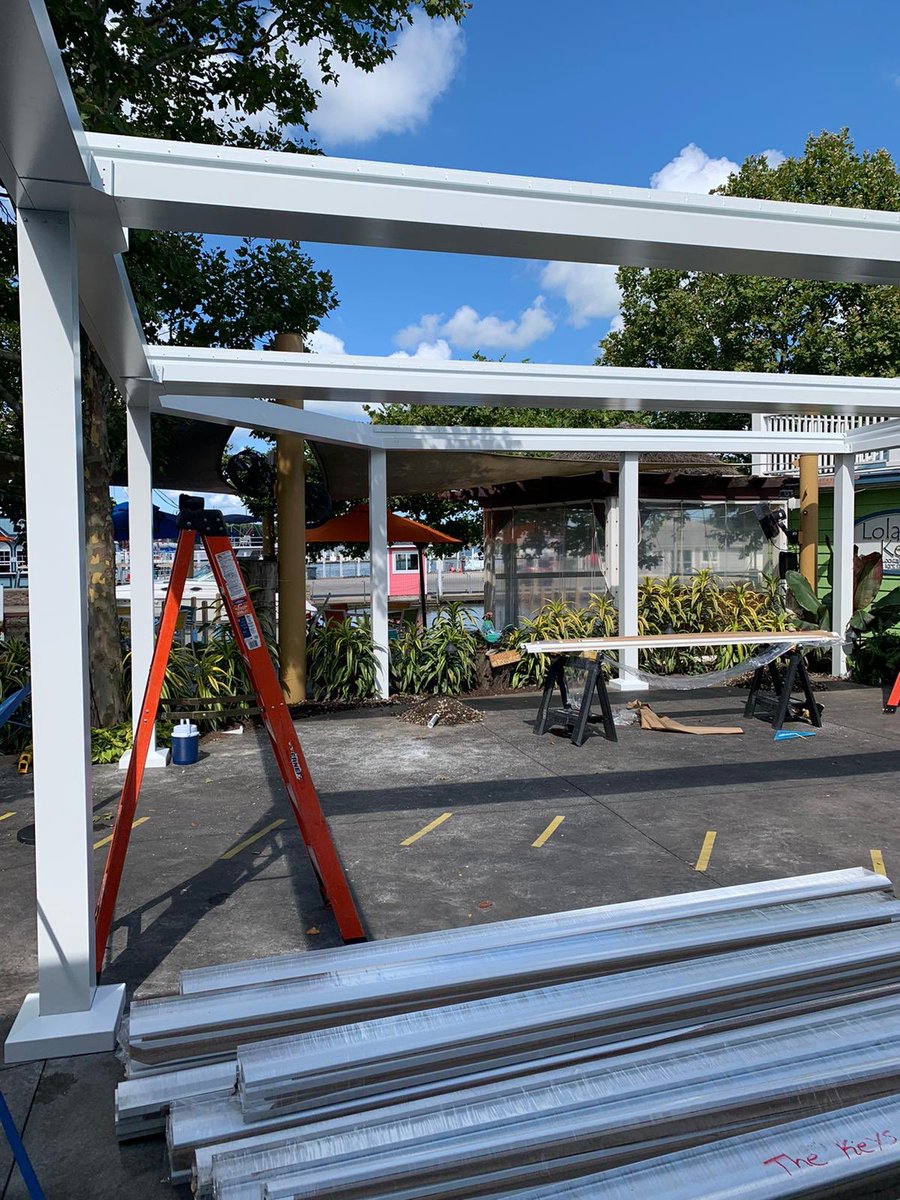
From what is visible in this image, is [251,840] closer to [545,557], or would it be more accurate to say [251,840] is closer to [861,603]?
[545,557]

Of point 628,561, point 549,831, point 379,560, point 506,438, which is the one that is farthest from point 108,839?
point 628,561

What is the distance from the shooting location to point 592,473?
12.9 m

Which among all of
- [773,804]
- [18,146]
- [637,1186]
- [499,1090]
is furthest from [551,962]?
[773,804]

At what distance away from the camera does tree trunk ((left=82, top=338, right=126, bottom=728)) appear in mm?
7738

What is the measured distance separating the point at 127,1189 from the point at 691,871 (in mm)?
3255

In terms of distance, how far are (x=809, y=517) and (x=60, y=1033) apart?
1204cm

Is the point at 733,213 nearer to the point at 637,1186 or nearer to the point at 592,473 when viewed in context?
the point at 637,1186

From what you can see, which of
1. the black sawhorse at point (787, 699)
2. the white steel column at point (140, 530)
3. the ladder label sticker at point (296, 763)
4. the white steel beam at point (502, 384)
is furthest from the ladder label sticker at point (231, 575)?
the black sawhorse at point (787, 699)

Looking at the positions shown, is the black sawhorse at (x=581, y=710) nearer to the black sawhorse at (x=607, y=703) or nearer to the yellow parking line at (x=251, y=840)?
the black sawhorse at (x=607, y=703)

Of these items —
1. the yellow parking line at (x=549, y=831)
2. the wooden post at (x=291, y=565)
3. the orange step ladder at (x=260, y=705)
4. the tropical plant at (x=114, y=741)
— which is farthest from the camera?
the wooden post at (x=291, y=565)

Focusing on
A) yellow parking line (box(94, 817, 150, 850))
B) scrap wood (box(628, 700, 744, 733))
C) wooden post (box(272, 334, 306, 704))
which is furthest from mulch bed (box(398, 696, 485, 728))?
yellow parking line (box(94, 817, 150, 850))

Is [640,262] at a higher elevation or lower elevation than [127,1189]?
higher

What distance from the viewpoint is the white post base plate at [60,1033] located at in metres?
3.04

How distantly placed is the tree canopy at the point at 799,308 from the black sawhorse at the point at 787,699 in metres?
16.3
